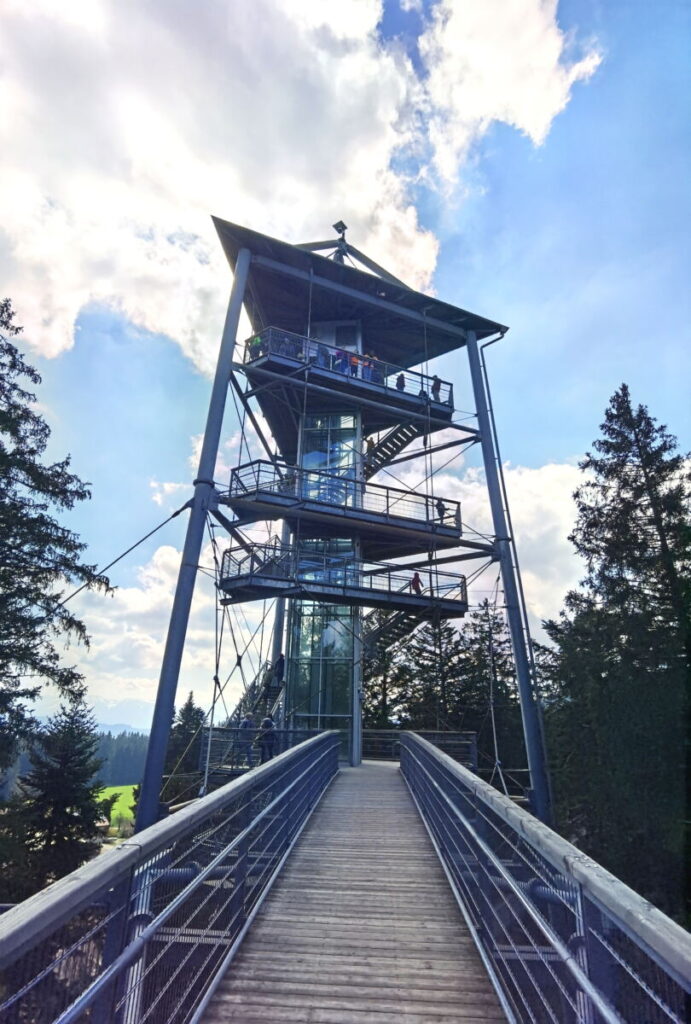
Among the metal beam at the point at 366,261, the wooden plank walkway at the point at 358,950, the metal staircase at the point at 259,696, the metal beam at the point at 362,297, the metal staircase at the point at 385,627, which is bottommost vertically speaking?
the wooden plank walkway at the point at 358,950

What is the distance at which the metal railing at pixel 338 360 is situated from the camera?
18.8 meters

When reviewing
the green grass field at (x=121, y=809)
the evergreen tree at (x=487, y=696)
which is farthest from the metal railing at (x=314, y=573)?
the green grass field at (x=121, y=809)

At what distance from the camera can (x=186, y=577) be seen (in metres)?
13.9

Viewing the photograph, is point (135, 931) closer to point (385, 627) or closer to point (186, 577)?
point (186, 577)

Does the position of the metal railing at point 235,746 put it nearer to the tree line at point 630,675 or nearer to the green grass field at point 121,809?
the tree line at point 630,675

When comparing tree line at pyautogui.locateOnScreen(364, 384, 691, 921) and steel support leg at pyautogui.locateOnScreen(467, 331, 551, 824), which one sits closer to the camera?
steel support leg at pyautogui.locateOnScreen(467, 331, 551, 824)

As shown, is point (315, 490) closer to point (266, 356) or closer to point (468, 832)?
point (266, 356)

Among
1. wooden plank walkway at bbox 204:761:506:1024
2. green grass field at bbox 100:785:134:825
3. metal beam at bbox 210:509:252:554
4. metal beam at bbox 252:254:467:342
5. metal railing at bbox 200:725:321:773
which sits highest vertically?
metal beam at bbox 252:254:467:342

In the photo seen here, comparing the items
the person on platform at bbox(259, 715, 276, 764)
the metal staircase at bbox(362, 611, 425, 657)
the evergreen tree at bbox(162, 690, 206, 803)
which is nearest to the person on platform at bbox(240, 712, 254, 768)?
the person on platform at bbox(259, 715, 276, 764)

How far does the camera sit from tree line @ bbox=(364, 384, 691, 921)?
687 inches

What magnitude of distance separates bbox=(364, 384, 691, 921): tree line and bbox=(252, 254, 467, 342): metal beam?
A: 24.4 ft

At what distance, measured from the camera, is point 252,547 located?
16.2m

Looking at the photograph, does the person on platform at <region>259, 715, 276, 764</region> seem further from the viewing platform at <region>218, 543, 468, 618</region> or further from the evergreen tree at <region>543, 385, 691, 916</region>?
the evergreen tree at <region>543, 385, 691, 916</region>

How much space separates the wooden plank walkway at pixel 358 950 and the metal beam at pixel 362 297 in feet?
54.9
